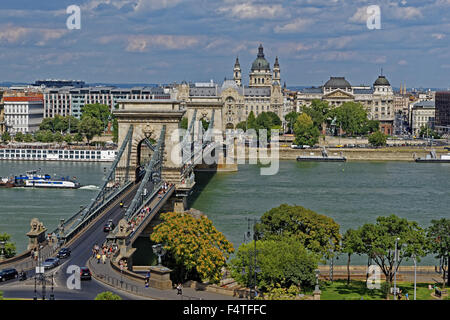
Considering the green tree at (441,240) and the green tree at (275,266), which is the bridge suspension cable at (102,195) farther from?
the green tree at (441,240)

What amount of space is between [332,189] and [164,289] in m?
33.1

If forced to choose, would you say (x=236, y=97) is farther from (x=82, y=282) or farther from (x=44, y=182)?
(x=82, y=282)

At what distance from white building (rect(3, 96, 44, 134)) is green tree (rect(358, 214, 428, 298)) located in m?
78.9

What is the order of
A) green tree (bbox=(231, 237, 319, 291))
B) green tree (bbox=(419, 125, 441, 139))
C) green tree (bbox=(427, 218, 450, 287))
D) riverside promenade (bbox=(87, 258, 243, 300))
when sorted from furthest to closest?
green tree (bbox=(419, 125, 441, 139)), green tree (bbox=(427, 218, 450, 287)), green tree (bbox=(231, 237, 319, 291)), riverside promenade (bbox=(87, 258, 243, 300))

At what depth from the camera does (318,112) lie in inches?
3861

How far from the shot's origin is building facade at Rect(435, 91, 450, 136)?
335ft

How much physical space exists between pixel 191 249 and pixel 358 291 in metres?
5.72

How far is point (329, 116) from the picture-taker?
98000 millimetres

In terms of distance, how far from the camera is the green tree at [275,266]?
2228 centimetres

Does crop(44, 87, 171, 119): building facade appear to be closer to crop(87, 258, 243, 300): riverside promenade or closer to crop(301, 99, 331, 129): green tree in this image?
crop(301, 99, 331, 129): green tree

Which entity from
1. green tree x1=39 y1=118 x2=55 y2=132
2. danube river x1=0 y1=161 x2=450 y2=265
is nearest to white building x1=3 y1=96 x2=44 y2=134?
green tree x1=39 y1=118 x2=55 y2=132

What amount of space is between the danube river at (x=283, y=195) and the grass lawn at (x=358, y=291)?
13.6 feet

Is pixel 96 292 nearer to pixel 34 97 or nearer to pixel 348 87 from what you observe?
pixel 34 97
